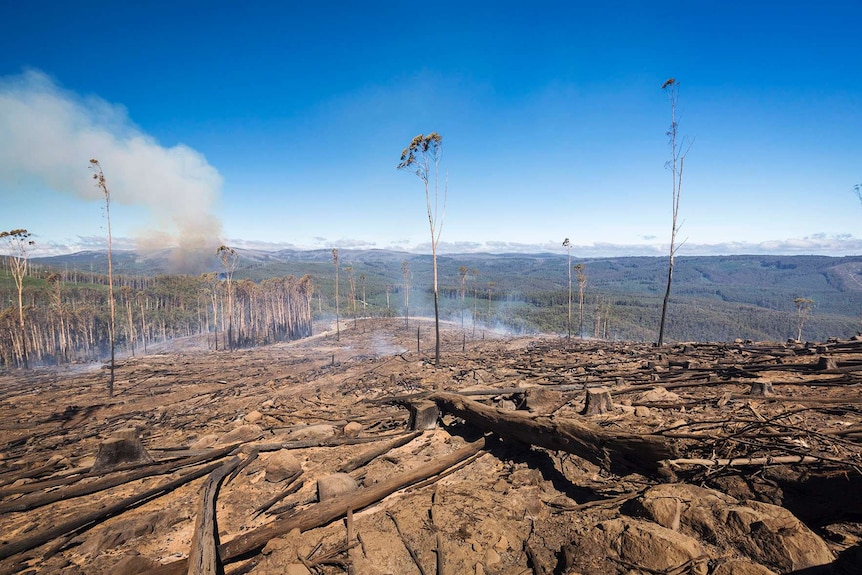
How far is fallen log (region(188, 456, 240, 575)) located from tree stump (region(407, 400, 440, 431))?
3307 millimetres

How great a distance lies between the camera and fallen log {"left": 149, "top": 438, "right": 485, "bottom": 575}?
11.6 feet

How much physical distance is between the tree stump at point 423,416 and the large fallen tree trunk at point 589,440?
1.45 metres

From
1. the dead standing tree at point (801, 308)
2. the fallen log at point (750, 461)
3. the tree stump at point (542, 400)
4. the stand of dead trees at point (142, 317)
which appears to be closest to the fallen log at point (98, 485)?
the tree stump at point (542, 400)

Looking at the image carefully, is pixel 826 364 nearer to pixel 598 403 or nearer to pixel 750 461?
pixel 598 403

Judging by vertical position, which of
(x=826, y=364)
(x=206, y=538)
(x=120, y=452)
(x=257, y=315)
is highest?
(x=826, y=364)

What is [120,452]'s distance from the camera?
6051mm

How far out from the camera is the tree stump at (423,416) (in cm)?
679

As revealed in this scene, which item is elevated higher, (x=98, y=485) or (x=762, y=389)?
(x=762, y=389)

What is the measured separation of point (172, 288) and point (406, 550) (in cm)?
10020

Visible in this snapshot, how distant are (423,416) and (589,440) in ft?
11.6

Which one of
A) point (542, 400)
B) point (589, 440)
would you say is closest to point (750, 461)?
point (589, 440)

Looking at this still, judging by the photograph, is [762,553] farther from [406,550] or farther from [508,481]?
[406,550]

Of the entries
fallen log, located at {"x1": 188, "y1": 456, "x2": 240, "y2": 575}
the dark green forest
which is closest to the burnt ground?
fallen log, located at {"x1": 188, "y1": 456, "x2": 240, "y2": 575}

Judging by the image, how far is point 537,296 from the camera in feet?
441
